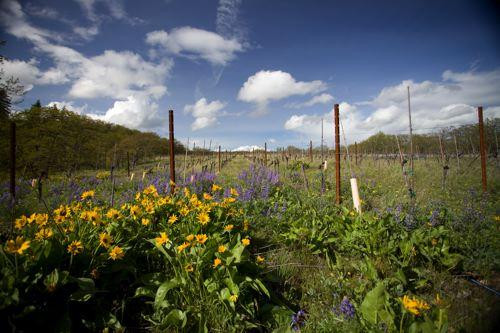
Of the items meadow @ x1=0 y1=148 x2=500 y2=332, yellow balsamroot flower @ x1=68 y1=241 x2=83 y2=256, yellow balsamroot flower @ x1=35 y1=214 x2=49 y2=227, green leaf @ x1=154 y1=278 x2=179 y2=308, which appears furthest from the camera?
yellow balsamroot flower @ x1=35 y1=214 x2=49 y2=227

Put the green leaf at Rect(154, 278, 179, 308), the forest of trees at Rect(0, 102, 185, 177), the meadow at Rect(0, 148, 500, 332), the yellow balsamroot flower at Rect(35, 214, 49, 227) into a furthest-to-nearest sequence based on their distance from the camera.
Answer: the forest of trees at Rect(0, 102, 185, 177) → the yellow balsamroot flower at Rect(35, 214, 49, 227) → the green leaf at Rect(154, 278, 179, 308) → the meadow at Rect(0, 148, 500, 332)

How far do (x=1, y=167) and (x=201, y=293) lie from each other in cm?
1726

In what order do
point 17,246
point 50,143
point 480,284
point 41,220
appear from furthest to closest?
point 50,143
point 480,284
point 41,220
point 17,246

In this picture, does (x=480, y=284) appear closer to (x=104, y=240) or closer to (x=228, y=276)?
(x=228, y=276)

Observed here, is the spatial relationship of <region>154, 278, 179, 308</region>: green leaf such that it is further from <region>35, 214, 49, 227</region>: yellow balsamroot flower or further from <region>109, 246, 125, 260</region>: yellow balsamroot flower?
<region>35, 214, 49, 227</region>: yellow balsamroot flower

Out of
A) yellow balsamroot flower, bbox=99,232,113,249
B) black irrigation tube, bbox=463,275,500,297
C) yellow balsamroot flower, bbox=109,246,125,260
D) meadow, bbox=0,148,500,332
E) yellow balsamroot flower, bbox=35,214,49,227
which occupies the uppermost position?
yellow balsamroot flower, bbox=35,214,49,227

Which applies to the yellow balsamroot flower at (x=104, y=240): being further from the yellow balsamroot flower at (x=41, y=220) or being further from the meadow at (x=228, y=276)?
the yellow balsamroot flower at (x=41, y=220)

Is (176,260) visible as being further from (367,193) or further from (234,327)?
(367,193)

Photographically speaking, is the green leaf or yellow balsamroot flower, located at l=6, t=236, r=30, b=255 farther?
the green leaf

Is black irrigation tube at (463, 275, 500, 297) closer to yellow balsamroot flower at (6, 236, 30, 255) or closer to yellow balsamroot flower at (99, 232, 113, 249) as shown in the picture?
yellow balsamroot flower at (99, 232, 113, 249)

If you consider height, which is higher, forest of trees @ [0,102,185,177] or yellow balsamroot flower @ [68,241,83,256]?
forest of trees @ [0,102,185,177]

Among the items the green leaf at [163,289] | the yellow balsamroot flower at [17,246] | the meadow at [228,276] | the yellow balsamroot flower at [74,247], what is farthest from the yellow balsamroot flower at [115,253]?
the yellow balsamroot flower at [17,246]

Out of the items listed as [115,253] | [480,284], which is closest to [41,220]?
[115,253]

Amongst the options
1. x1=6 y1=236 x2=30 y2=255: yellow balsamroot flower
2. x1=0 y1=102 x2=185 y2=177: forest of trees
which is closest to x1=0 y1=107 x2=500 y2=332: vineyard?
x1=6 y1=236 x2=30 y2=255: yellow balsamroot flower
